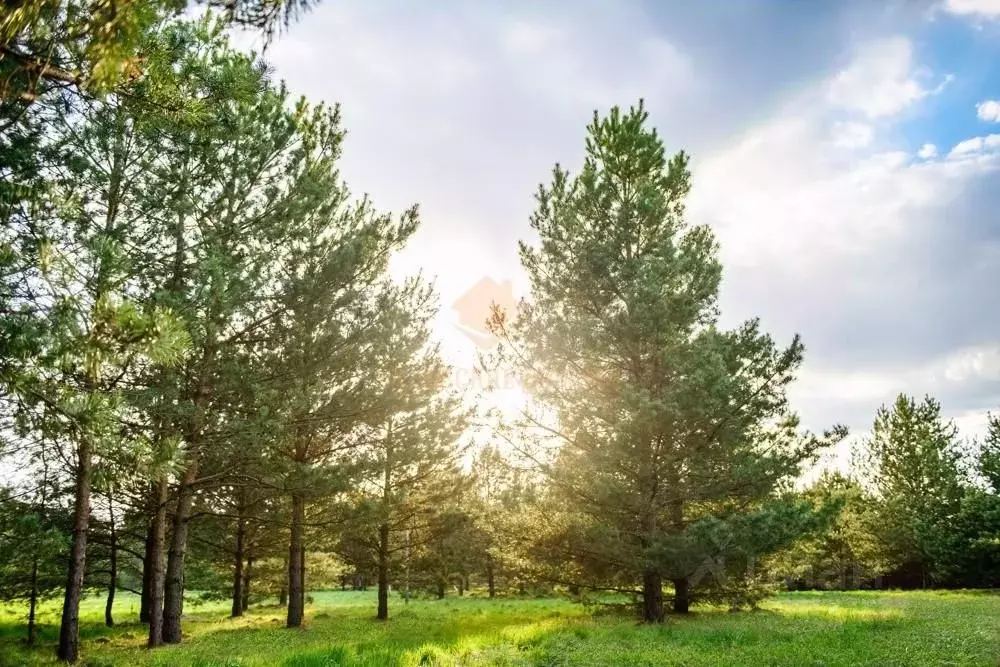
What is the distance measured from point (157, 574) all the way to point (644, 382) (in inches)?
542

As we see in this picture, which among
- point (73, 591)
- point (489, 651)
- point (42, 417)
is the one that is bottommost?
point (489, 651)

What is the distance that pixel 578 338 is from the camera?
1556cm

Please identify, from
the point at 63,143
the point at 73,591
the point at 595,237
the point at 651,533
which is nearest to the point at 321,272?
the point at 63,143

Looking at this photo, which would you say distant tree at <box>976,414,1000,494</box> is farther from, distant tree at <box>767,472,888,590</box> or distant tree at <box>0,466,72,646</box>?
distant tree at <box>0,466,72,646</box>

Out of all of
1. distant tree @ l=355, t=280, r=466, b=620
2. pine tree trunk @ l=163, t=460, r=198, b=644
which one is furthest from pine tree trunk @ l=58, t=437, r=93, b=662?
distant tree @ l=355, t=280, r=466, b=620

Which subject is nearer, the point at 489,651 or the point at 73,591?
the point at 489,651

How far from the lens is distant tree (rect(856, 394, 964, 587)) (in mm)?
37906

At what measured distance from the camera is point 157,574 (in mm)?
14383

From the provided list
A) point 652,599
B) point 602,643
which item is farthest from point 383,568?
point 602,643

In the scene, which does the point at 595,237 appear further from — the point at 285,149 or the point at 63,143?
the point at 63,143

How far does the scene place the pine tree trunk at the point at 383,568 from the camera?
73.4ft

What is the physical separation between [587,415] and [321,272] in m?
8.38

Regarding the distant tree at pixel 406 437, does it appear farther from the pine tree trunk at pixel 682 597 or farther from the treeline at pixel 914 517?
the treeline at pixel 914 517

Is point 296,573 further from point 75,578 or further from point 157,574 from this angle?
point 75,578
